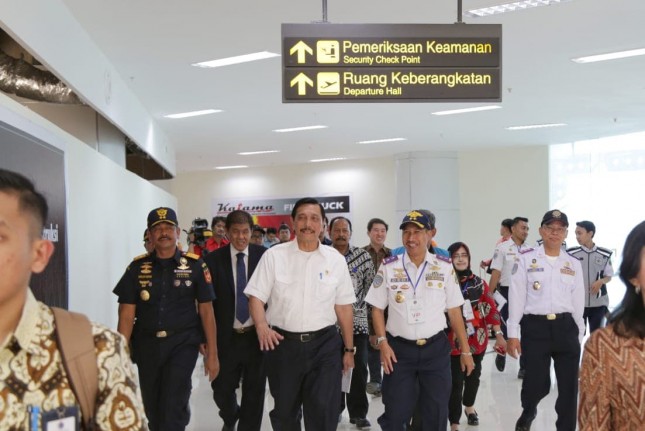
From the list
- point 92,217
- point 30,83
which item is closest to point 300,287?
point 92,217

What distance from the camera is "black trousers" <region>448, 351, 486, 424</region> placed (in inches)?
238

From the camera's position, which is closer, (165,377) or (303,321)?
(303,321)

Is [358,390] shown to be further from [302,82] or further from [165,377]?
[302,82]

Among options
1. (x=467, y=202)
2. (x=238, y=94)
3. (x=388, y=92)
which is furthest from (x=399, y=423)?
(x=467, y=202)

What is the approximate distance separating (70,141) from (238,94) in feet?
15.5

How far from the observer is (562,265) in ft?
19.1

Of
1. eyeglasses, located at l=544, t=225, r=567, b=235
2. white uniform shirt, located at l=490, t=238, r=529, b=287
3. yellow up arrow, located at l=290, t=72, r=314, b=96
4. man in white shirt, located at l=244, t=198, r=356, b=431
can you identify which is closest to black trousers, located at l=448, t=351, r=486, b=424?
eyeglasses, located at l=544, t=225, r=567, b=235

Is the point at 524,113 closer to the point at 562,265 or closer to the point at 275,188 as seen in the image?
the point at 562,265

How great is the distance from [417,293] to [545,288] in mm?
1231

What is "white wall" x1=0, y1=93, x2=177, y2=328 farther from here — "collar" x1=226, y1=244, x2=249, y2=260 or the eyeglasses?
the eyeglasses

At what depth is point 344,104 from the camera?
1136 centimetres

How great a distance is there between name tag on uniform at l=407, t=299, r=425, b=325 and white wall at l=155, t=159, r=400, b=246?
14942mm

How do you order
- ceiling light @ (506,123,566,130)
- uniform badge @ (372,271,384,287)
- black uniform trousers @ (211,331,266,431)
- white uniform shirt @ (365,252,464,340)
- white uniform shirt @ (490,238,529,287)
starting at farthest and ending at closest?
ceiling light @ (506,123,566,130) < white uniform shirt @ (490,238,529,287) < black uniform trousers @ (211,331,266,431) < uniform badge @ (372,271,384,287) < white uniform shirt @ (365,252,464,340)

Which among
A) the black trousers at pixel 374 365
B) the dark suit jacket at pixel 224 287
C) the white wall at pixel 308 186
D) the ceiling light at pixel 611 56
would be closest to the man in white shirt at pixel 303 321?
the dark suit jacket at pixel 224 287
